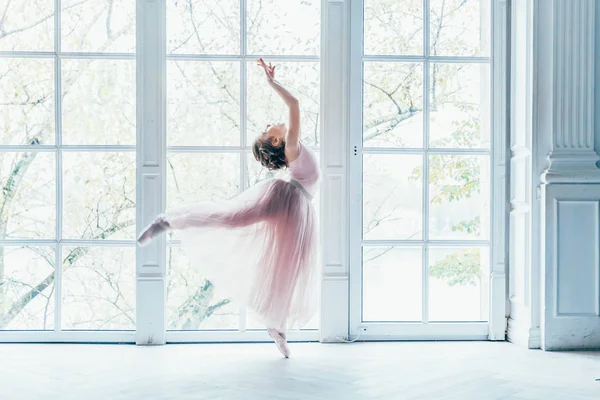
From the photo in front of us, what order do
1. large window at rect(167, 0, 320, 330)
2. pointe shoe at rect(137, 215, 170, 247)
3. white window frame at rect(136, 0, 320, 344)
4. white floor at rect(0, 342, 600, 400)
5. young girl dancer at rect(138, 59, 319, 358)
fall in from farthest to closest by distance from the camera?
large window at rect(167, 0, 320, 330) < white window frame at rect(136, 0, 320, 344) < young girl dancer at rect(138, 59, 319, 358) < pointe shoe at rect(137, 215, 170, 247) < white floor at rect(0, 342, 600, 400)

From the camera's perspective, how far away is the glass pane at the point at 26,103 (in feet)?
12.9

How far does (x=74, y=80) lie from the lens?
3900 millimetres

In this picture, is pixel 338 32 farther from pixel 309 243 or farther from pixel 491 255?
pixel 491 255

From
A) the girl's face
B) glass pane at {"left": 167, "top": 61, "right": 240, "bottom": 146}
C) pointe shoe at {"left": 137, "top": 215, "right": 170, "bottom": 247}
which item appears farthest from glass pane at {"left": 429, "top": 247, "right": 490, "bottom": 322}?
pointe shoe at {"left": 137, "top": 215, "right": 170, "bottom": 247}

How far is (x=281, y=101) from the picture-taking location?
13.0 ft

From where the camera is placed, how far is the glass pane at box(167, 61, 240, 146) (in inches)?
153

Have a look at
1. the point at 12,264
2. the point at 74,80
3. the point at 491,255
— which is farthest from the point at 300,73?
the point at 12,264

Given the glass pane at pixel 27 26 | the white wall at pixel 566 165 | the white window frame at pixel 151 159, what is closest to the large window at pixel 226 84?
the white window frame at pixel 151 159

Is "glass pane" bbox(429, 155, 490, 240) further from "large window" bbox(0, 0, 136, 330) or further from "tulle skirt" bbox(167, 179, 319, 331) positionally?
"large window" bbox(0, 0, 136, 330)

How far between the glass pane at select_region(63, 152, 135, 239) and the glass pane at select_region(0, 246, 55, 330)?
0.32m

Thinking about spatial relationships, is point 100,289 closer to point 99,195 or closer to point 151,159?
point 99,195

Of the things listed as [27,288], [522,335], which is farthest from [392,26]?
[27,288]

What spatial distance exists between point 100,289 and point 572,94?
3115mm

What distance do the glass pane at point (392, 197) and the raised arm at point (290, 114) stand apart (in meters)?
0.69
